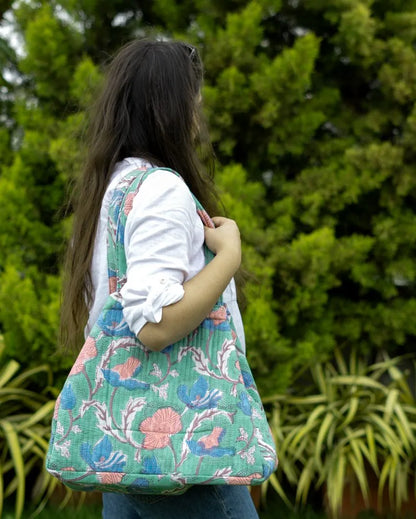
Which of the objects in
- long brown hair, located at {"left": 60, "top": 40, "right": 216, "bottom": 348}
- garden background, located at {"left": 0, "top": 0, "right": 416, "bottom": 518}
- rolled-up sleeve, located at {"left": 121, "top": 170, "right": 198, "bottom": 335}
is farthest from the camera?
garden background, located at {"left": 0, "top": 0, "right": 416, "bottom": 518}

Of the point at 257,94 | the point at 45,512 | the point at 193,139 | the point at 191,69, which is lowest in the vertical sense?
the point at 45,512

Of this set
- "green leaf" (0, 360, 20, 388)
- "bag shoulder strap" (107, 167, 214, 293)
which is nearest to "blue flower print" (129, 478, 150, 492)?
"bag shoulder strap" (107, 167, 214, 293)

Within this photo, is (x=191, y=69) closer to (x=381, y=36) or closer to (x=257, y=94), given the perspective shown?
(x=257, y=94)

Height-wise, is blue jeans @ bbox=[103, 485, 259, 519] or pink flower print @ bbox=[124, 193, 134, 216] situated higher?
pink flower print @ bbox=[124, 193, 134, 216]

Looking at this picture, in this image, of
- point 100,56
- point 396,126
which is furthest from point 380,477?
point 100,56

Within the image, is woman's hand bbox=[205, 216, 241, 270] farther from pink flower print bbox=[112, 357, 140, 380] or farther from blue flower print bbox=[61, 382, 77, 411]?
blue flower print bbox=[61, 382, 77, 411]

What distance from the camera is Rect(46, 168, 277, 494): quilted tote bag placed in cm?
130

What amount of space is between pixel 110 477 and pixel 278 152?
2.68 m

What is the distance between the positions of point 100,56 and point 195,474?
10.2 feet

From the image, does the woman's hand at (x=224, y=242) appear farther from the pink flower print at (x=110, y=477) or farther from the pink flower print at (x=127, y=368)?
the pink flower print at (x=110, y=477)

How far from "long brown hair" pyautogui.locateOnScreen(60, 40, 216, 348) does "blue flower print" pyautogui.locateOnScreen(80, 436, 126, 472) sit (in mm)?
412

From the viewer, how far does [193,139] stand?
5.25 feet

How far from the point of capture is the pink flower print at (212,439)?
1.31 m

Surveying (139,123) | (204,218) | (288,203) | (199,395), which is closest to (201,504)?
(199,395)
